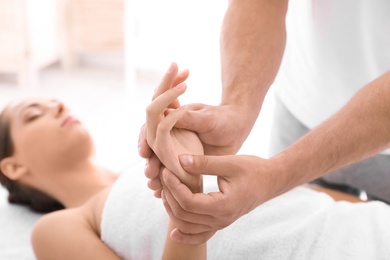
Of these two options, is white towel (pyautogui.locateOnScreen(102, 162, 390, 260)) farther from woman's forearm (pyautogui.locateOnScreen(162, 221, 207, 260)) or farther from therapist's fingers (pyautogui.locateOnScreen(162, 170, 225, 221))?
therapist's fingers (pyautogui.locateOnScreen(162, 170, 225, 221))

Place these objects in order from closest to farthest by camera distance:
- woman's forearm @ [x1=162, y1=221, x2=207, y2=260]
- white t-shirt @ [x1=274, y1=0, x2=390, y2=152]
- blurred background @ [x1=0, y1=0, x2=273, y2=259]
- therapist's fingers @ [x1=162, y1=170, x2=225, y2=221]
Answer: therapist's fingers @ [x1=162, y1=170, x2=225, y2=221] → woman's forearm @ [x1=162, y1=221, x2=207, y2=260] → white t-shirt @ [x1=274, y1=0, x2=390, y2=152] → blurred background @ [x1=0, y1=0, x2=273, y2=259]

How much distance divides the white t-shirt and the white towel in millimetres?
303

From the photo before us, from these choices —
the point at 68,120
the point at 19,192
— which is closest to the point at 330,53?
the point at 68,120

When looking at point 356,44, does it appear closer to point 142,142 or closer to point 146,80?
point 142,142

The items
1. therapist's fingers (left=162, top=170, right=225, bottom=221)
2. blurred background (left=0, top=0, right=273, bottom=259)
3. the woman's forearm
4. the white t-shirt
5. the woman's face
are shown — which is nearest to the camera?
therapist's fingers (left=162, top=170, right=225, bottom=221)

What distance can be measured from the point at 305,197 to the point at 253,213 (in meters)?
0.17

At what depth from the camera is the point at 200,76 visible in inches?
146

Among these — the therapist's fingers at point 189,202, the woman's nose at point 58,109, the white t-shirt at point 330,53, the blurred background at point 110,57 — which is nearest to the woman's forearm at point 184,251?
the therapist's fingers at point 189,202

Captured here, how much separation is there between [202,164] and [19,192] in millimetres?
1177

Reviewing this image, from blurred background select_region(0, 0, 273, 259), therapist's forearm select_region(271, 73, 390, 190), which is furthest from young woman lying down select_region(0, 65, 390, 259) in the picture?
blurred background select_region(0, 0, 273, 259)

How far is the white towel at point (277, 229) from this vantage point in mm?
1394

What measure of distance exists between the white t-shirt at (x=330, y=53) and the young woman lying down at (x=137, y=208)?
30cm

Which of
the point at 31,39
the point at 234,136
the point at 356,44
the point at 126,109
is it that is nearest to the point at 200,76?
the point at 126,109

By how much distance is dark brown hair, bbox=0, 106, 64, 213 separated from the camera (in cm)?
197
